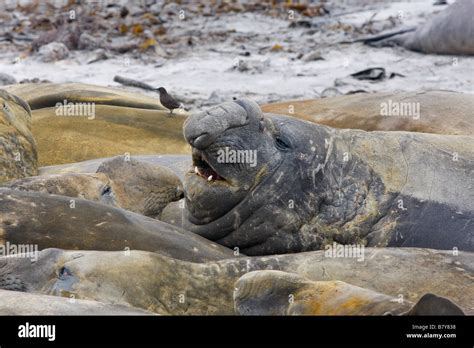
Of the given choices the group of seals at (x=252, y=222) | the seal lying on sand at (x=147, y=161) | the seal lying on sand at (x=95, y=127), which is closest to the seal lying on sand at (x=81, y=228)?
the group of seals at (x=252, y=222)

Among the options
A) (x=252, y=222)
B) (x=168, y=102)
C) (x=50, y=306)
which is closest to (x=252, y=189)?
(x=252, y=222)

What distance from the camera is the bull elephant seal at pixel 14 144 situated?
682cm

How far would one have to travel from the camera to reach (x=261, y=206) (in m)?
6.16

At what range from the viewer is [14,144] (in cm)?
697

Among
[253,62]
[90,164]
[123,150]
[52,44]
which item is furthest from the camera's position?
[52,44]

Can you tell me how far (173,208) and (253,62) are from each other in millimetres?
6492

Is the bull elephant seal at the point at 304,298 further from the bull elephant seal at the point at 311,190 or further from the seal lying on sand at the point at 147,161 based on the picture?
the seal lying on sand at the point at 147,161

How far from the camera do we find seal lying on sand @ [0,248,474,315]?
4.81m

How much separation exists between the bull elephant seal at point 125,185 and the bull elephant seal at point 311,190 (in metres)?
0.53

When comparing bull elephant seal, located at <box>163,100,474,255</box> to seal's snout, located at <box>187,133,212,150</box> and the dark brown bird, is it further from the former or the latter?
the dark brown bird

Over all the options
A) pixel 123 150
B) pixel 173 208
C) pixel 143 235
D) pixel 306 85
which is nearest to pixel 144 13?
pixel 306 85

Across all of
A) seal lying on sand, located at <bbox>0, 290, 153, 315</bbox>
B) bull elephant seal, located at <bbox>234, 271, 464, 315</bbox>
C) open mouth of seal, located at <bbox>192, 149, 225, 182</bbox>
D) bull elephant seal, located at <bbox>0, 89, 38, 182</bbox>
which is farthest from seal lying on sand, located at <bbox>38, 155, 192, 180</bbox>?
seal lying on sand, located at <bbox>0, 290, 153, 315</bbox>

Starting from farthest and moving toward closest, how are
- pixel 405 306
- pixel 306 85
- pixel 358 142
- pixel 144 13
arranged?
pixel 144 13
pixel 306 85
pixel 358 142
pixel 405 306
